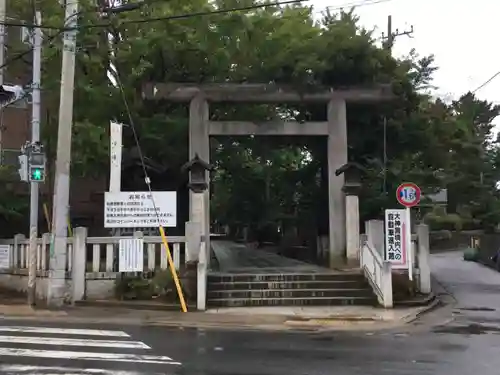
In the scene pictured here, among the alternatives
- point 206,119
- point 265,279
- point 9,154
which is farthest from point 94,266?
point 9,154

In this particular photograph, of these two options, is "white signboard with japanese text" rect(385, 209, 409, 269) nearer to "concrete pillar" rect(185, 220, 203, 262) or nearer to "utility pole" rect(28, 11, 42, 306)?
"concrete pillar" rect(185, 220, 203, 262)

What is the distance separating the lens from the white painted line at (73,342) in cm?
1066

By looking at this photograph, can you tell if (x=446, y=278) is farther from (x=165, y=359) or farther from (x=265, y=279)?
(x=165, y=359)

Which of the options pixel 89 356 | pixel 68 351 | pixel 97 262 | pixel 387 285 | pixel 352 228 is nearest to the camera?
pixel 89 356

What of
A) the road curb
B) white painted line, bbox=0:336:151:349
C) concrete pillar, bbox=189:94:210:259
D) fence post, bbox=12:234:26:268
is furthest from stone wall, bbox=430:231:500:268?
white painted line, bbox=0:336:151:349

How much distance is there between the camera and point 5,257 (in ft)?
67.8

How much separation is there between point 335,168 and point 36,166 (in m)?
9.06

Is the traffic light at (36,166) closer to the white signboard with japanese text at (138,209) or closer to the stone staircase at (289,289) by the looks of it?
the white signboard with japanese text at (138,209)

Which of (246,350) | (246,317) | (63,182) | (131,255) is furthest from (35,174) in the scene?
(246,350)

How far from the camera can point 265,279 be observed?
17.2 m

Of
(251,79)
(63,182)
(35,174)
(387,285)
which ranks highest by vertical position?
(251,79)

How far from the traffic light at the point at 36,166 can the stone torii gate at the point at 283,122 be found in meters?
4.27

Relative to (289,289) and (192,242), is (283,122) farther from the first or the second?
(289,289)

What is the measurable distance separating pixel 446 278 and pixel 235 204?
1123 centimetres
